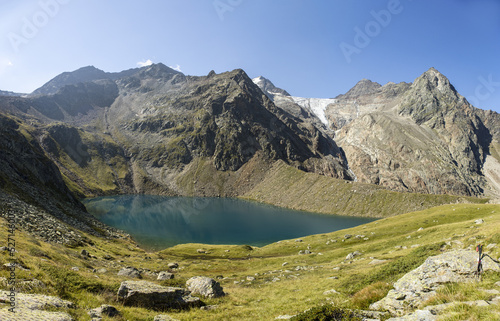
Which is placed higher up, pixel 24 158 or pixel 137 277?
pixel 24 158

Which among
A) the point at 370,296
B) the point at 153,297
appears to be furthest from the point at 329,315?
the point at 153,297

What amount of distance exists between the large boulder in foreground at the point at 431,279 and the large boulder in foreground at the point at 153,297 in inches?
525

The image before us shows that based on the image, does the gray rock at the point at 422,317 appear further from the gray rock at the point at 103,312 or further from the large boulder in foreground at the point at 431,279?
the gray rock at the point at 103,312

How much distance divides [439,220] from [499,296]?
226ft

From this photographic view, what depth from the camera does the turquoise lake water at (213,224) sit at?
331ft

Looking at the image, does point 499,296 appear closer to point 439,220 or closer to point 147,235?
point 439,220

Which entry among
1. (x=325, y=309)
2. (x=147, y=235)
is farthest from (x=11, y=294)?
(x=147, y=235)

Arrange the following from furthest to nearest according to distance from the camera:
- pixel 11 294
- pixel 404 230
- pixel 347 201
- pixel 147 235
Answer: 1. pixel 347 201
2. pixel 147 235
3. pixel 404 230
4. pixel 11 294

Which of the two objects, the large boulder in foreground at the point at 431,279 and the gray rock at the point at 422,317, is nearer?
the gray rock at the point at 422,317

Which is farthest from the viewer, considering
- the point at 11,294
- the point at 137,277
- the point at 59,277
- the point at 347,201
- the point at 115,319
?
the point at 347,201

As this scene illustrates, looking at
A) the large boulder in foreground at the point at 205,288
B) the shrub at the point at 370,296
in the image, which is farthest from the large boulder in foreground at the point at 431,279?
the large boulder in foreground at the point at 205,288

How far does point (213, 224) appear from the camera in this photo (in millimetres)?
128750

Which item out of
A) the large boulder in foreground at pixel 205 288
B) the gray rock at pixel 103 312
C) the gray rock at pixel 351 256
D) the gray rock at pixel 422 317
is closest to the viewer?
the gray rock at pixel 422 317

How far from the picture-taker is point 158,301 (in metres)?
17.1
